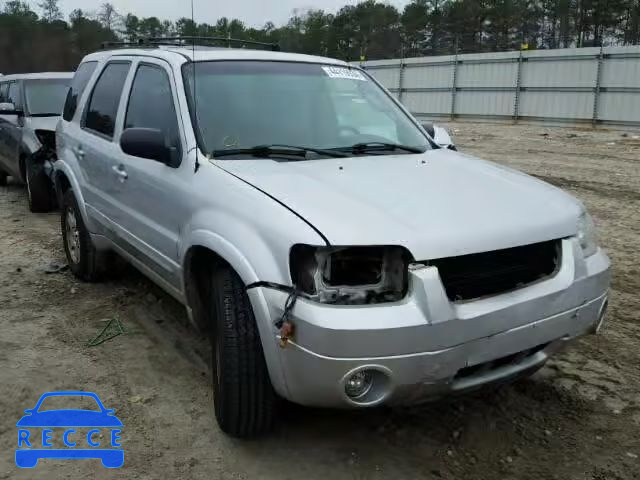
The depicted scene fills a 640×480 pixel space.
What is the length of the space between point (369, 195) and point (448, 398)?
3.05ft

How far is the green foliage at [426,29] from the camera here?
3606cm

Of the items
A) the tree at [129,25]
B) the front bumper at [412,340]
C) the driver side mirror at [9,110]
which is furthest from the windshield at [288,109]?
the tree at [129,25]

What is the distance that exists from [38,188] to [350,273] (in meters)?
6.71

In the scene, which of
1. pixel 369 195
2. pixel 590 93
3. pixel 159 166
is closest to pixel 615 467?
pixel 369 195

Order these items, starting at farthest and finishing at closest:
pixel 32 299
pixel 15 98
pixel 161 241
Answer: pixel 15 98
pixel 32 299
pixel 161 241

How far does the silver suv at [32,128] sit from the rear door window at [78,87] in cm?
251

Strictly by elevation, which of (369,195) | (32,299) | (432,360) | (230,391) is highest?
(369,195)

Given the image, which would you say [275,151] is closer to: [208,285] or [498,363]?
[208,285]

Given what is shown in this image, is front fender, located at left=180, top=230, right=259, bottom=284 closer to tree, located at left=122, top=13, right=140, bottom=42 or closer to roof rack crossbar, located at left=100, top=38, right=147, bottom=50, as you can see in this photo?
roof rack crossbar, located at left=100, top=38, right=147, bottom=50

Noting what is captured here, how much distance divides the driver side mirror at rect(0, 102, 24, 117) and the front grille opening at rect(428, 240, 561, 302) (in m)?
7.42

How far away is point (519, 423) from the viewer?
3.16 metres

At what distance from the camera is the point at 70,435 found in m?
3.08

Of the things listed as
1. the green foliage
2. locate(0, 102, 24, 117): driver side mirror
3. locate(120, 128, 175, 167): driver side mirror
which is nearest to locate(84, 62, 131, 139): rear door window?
locate(120, 128, 175, 167): driver side mirror

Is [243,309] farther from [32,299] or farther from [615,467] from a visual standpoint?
[32,299]
